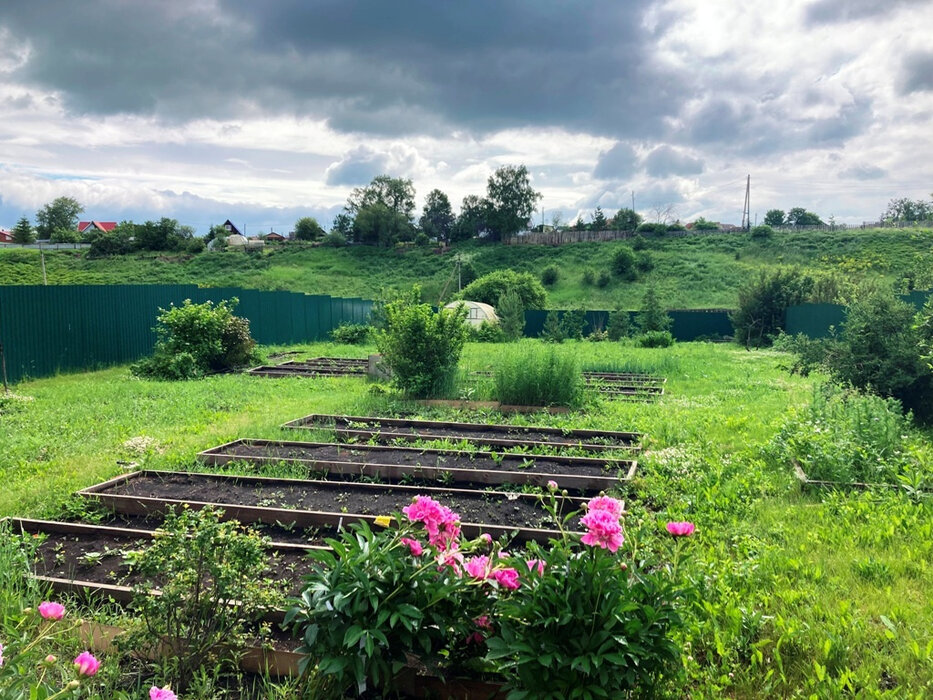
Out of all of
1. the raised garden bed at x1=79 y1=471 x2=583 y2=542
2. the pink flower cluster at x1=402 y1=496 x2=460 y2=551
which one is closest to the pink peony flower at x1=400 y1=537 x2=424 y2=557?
the pink flower cluster at x1=402 y1=496 x2=460 y2=551

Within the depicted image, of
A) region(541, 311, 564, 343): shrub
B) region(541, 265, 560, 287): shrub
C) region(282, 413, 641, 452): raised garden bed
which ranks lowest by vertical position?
region(541, 311, 564, 343): shrub

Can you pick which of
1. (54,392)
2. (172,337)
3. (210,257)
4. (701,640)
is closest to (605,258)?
(210,257)

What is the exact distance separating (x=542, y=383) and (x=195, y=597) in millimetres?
6780

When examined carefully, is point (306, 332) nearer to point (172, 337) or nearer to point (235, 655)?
point (172, 337)

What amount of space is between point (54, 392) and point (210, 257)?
4056 centimetres

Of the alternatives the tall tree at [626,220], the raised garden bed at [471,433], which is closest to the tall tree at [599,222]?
the tall tree at [626,220]

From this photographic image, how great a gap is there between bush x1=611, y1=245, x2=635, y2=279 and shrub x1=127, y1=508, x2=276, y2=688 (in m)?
42.1

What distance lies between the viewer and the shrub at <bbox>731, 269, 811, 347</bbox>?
2338 cm

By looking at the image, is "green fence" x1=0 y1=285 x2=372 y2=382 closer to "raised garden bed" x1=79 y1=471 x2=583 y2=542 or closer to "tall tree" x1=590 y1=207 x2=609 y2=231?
"raised garden bed" x1=79 y1=471 x2=583 y2=542

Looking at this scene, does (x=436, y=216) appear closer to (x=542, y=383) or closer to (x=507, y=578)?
(x=542, y=383)

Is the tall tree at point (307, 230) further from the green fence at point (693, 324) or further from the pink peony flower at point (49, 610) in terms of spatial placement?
the pink peony flower at point (49, 610)

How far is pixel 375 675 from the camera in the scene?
216cm

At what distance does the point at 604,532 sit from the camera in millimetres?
2162

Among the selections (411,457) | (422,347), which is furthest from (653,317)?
(411,457)
